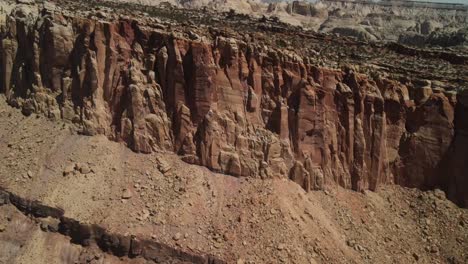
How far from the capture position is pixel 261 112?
79.5ft

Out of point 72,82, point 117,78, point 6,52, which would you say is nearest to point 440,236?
A: point 117,78

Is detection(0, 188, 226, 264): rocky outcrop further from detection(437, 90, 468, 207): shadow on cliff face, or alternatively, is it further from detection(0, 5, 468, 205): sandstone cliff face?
detection(437, 90, 468, 207): shadow on cliff face

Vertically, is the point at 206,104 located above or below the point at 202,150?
above

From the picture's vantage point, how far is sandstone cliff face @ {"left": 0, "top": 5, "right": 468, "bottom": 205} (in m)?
23.8

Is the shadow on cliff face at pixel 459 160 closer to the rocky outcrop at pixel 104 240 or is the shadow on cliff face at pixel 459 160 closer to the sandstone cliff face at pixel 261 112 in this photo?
the sandstone cliff face at pixel 261 112

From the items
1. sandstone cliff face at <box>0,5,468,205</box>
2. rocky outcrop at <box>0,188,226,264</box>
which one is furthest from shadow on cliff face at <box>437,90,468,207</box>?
rocky outcrop at <box>0,188,226,264</box>

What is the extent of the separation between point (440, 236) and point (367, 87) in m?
7.84

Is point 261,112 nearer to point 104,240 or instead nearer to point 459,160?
point 104,240

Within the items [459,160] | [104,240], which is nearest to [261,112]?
[104,240]

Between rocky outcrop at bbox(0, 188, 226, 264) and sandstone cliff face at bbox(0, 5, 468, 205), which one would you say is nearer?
rocky outcrop at bbox(0, 188, 226, 264)

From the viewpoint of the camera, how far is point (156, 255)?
70.4 ft

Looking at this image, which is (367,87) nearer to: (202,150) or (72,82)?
(202,150)

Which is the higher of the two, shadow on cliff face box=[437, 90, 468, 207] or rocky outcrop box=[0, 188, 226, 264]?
shadow on cliff face box=[437, 90, 468, 207]

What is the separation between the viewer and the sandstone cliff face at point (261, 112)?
23.8 metres
